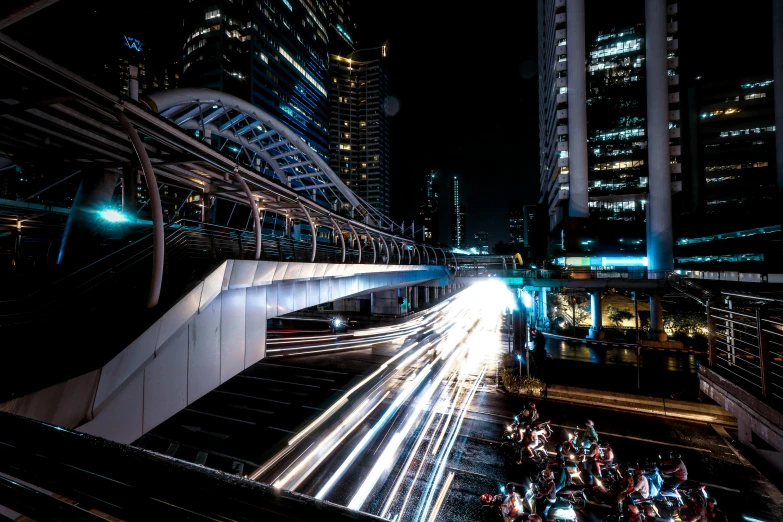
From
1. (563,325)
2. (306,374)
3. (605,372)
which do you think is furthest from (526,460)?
(563,325)

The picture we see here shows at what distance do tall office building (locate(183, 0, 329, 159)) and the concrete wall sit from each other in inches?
3431

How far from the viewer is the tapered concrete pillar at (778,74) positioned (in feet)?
188

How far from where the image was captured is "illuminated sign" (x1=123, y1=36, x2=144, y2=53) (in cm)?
9719

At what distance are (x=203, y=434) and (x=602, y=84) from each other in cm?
7714

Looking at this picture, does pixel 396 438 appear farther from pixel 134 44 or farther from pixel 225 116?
pixel 134 44

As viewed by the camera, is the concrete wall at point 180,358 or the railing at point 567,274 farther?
the railing at point 567,274

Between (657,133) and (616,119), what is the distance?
696 centimetres

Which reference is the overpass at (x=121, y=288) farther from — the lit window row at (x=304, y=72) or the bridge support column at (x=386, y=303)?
the lit window row at (x=304, y=72)

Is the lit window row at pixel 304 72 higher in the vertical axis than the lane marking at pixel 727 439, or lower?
higher

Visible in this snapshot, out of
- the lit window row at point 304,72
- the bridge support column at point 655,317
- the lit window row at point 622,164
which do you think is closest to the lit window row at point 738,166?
the lit window row at point 622,164

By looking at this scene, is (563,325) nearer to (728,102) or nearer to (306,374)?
A: (306,374)

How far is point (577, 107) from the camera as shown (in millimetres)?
62281

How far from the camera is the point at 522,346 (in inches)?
825

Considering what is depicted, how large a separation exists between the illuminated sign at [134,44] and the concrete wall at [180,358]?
421 ft
